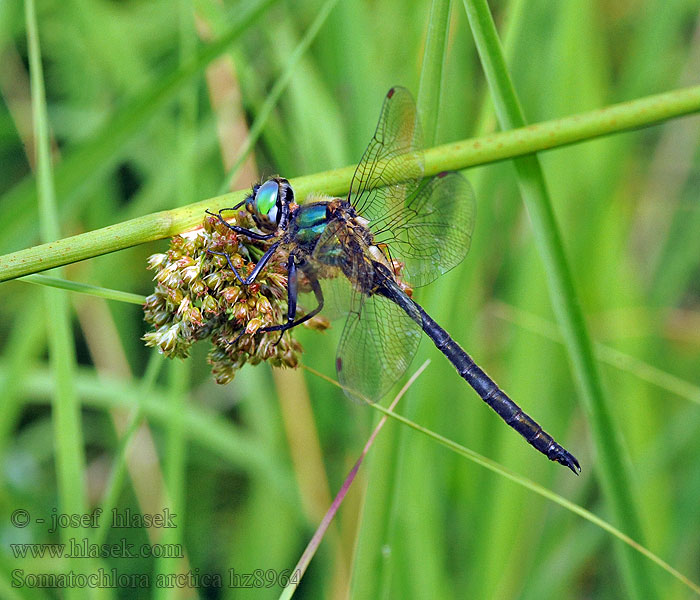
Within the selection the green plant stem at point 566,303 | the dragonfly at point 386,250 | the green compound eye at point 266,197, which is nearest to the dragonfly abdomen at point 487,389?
the dragonfly at point 386,250

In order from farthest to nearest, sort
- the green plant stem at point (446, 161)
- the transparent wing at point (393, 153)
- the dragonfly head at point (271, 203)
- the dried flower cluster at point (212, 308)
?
1. the transparent wing at point (393, 153)
2. the dragonfly head at point (271, 203)
3. the dried flower cluster at point (212, 308)
4. the green plant stem at point (446, 161)

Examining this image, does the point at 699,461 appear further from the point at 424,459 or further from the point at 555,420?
the point at 424,459

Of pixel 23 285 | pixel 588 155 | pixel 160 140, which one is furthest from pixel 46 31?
pixel 588 155

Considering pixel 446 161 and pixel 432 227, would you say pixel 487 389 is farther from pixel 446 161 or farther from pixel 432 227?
pixel 446 161

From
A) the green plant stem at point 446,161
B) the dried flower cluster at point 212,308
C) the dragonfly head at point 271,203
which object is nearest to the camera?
the green plant stem at point 446,161

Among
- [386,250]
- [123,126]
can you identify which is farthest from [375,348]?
[123,126]

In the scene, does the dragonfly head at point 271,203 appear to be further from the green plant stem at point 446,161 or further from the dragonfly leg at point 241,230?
the green plant stem at point 446,161

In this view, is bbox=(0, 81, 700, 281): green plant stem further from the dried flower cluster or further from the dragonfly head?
the dragonfly head
